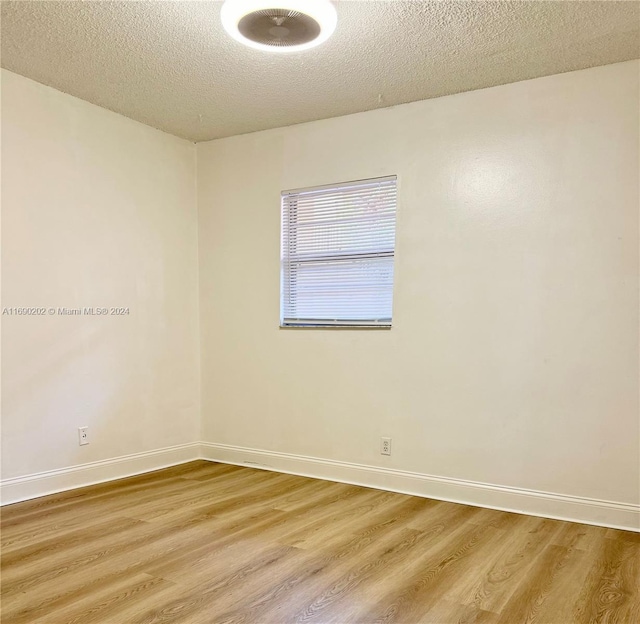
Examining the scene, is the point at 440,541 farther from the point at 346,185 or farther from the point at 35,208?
the point at 35,208

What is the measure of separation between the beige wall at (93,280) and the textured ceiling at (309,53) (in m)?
0.32

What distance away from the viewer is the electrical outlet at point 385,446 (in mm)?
3451

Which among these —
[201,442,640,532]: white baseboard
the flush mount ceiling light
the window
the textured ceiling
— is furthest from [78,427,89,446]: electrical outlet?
the flush mount ceiling light

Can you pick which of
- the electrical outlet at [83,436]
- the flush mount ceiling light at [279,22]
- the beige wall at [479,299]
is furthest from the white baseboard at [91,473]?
the flush mount ceiling light at [279,22]

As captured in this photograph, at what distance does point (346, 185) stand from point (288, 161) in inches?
20.7

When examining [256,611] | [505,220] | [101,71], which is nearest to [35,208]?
[101,71]

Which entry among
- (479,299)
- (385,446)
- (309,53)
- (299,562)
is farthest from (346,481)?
(309,53)

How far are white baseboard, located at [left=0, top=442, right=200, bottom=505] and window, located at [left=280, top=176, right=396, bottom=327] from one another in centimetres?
133

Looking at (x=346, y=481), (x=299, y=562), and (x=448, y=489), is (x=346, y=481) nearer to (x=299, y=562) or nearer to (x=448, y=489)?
(x=448, y=489)

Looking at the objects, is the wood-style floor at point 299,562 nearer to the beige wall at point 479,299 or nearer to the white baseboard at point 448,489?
the white baseboard at point 448,489

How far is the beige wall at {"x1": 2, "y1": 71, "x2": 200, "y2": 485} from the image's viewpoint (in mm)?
3096

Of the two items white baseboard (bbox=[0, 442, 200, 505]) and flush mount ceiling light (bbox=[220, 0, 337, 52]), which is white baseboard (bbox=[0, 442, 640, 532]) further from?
flush mount ceiling light (bbox=[220, 0, 337, 52])

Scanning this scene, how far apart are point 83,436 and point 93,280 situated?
3.38ft

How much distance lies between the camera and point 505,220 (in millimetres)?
3115
